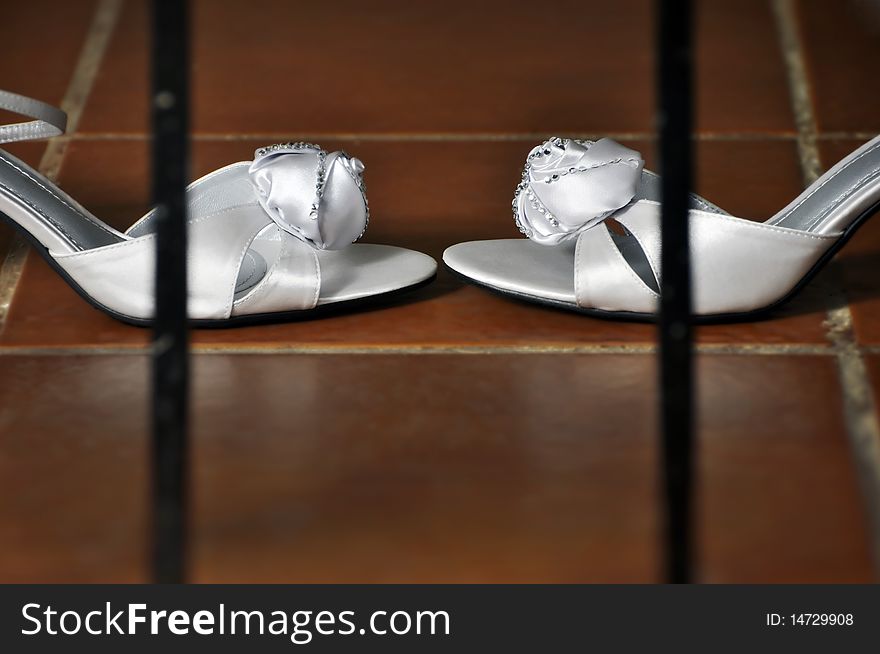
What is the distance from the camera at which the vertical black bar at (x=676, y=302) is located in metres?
0.66

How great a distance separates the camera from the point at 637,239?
1.20 metres

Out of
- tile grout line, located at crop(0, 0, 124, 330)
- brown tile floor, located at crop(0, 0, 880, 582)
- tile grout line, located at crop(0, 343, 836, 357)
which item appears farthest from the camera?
tile grout line, located at crop(0, 0, 124, 330)

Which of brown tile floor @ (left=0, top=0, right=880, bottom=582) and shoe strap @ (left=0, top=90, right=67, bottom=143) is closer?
brown tile floor @ (left=0, top=0, right=880, bottom=582)

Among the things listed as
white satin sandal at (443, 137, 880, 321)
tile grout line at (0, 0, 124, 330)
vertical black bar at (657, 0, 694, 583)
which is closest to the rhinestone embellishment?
white satin sandal at (443, 137, 880, 321)

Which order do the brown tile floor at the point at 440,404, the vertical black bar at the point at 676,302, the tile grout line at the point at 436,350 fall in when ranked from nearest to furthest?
1. the vertical black bar at the point at 676,302
2. the brown tile floor at the point at 440,404
3. the tile grout line at the point at 436,350

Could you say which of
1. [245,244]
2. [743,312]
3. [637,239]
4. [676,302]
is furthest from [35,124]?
[676,302]

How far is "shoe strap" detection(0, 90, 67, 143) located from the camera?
1.24 meters

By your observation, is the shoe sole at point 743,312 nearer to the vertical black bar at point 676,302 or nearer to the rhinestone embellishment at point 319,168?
the rhinestone embellishment at point 319,168

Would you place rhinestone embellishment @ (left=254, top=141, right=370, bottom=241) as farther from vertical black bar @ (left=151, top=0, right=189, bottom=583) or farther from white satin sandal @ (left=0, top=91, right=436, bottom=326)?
vertical black bar @ (left=151, top=0, right=189, bottom=583)

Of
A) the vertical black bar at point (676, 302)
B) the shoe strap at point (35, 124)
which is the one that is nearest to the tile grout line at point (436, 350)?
the shoe strap at point (35, 124)

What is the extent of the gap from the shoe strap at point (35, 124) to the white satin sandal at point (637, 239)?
378mm

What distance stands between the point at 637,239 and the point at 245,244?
0.33m

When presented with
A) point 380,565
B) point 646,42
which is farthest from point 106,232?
point 646,42

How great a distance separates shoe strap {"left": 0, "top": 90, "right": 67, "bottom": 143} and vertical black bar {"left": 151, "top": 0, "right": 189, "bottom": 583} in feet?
1.99
